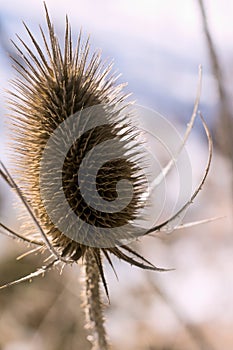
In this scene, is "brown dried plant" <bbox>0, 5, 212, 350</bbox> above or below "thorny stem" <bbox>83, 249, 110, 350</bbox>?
above

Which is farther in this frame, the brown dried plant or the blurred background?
the blurred background

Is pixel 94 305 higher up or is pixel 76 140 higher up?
pixel 76 140

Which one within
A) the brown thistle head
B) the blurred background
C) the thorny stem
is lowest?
the blurred background

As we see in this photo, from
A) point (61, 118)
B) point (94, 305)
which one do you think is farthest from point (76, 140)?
point (94, 305)

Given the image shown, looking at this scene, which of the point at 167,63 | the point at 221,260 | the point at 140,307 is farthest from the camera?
the point at 221,260

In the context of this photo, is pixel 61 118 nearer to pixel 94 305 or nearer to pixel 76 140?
pixel 76 140

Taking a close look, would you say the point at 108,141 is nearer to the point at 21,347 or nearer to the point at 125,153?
the point at 125,153

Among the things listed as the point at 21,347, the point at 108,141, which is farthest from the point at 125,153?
the point at 21,347
